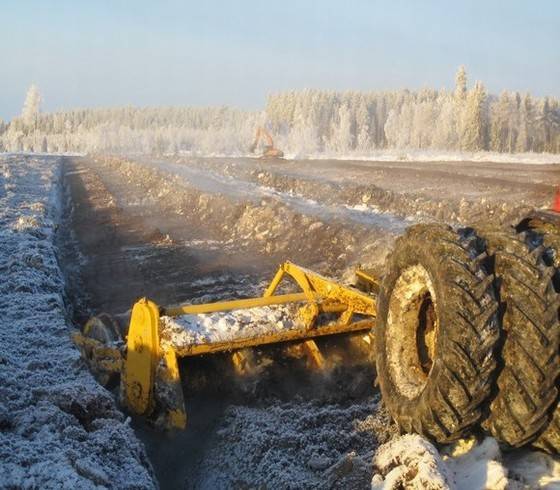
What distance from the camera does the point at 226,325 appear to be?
5234mm

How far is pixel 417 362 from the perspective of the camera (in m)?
4.21

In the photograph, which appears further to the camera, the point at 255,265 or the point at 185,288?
the point at 255,265

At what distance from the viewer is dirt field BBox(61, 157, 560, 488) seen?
4.44 metres

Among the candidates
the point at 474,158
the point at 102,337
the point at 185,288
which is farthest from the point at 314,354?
the point at 474,158

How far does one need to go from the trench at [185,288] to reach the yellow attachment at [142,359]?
212 millimetres

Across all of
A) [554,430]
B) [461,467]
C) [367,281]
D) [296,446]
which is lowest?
[296,446]

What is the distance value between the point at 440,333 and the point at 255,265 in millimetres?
8731

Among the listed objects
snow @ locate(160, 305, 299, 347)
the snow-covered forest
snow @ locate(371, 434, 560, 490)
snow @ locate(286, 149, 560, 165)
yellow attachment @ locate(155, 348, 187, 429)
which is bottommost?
yellow attachment @ locate(155, 348, 187, 429)

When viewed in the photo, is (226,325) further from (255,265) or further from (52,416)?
(255,265)

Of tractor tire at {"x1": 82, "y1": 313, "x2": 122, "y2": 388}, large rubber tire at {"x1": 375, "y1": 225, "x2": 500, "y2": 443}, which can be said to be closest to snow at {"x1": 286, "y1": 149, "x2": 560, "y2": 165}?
tractor tire at {"x1": 82, "y1": 313, "x2": 122, "y2": 388}

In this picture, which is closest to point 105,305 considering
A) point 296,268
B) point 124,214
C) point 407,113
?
point 296,268

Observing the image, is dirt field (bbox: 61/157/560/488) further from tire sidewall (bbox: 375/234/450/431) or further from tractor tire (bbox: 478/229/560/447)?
tractor tire (bbox: 478/229/560/447)

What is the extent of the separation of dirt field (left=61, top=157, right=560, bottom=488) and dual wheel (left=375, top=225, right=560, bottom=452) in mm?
697

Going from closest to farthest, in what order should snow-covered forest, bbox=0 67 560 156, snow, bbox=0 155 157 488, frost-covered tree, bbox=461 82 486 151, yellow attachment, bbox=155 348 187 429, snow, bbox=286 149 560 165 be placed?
snow, bbox=0 155 157 488
yellow attachment, bbox=155 348 187 429
snow, bbox=286 149 560 165
frost-covered tree, bbox=461 82 486 151
snow-covered forest, bbox=0 67 560 156
